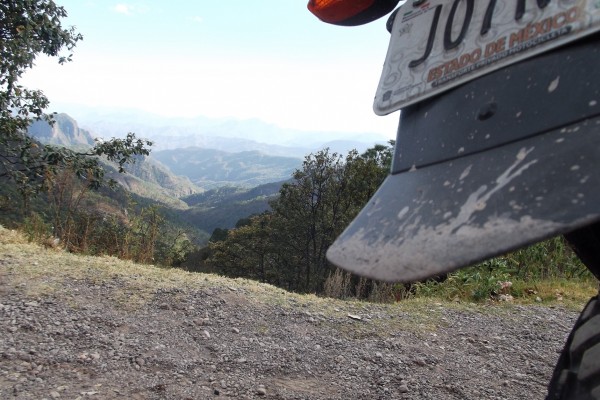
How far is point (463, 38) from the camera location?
36.6 inches

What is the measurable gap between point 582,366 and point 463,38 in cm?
70

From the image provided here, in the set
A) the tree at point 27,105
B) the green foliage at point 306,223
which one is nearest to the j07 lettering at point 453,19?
the tree at point 27,105

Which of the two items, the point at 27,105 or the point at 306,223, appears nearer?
the point at 27,105

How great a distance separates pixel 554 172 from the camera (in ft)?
2.07

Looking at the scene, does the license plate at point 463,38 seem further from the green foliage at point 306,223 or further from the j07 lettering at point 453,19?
the green foliage at point 306,223

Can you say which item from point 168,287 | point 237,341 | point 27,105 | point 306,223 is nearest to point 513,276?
point 237,341

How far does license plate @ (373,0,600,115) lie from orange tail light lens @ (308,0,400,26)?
111 mm

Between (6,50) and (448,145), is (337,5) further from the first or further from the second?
(6,50)

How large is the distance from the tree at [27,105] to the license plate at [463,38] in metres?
4.97

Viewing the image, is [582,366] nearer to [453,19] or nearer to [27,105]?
[453,19]

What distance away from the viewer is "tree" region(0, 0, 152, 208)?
5250 millimetres

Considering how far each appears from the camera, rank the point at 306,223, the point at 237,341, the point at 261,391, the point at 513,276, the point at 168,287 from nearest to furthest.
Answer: the point at 261,391
the point at 237,341
the point at 168,287
the point at 513,276
the point at 306,223

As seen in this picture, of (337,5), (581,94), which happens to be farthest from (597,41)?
A: (337,5)

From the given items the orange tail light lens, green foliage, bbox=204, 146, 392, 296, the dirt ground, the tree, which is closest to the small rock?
the dirt ground
